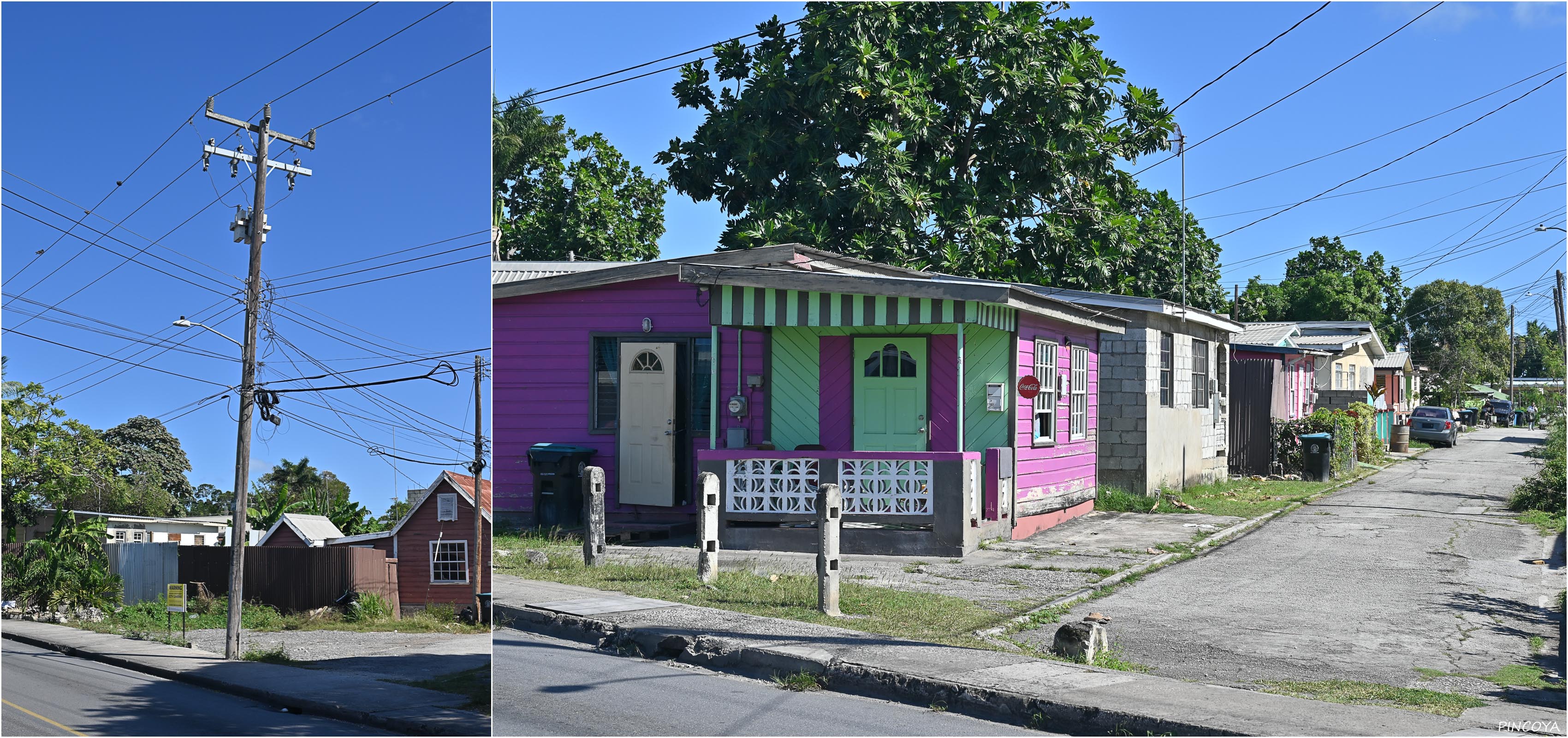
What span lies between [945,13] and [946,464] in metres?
17.2

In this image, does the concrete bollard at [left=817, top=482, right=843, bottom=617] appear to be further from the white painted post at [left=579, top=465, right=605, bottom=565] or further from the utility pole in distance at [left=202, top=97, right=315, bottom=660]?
the utility pole in distance at [left=202, top=97, right=315, bottom=660]

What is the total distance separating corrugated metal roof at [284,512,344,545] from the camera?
5797mm

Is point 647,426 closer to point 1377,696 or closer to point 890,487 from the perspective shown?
point 890,487

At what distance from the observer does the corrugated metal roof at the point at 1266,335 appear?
2875 centimetres

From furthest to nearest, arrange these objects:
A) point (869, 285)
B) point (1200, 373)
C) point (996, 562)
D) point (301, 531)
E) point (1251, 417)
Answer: point (1251, 417) < point (1200, 373) < point (869, 285) < point (996, 562) < point (301, 531)

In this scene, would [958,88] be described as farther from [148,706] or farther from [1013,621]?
[148,706]

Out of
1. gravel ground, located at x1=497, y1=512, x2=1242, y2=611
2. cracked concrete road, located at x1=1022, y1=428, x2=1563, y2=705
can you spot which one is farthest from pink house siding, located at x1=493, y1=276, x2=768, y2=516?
cracked concrete road, located at x1=1022, y1=428, x2=1563, y2=705

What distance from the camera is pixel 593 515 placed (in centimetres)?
1270

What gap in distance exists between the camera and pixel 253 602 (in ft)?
23.0

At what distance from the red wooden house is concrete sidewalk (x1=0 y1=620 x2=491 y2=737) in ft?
2.01

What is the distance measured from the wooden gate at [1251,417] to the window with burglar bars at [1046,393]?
34.4 ft

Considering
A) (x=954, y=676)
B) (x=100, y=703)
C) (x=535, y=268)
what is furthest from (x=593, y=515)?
(x=535, y=268)

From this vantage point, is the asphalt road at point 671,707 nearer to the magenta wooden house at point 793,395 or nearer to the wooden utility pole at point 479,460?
the wooden utility pole at point 479,460

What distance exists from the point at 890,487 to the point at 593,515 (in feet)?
11.2
